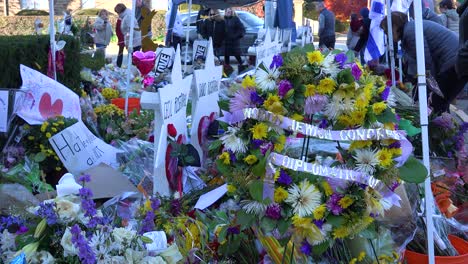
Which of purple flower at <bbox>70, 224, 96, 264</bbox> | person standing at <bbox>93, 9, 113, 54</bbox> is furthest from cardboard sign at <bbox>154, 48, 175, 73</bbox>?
person standing at <bbox>93, 9, 113, 54</bbox>

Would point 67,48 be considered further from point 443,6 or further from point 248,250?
point 443,6

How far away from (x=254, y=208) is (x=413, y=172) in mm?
740

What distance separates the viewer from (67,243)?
228 cm

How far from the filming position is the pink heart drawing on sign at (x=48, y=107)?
5141 mm

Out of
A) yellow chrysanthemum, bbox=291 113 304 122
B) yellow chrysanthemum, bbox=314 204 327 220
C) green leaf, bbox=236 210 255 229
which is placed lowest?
green leaf, bbox=236 210 255 229

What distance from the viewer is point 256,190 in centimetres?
288

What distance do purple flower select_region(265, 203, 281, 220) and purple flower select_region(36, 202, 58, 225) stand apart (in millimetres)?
918

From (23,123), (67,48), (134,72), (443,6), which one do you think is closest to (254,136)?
(23,123)

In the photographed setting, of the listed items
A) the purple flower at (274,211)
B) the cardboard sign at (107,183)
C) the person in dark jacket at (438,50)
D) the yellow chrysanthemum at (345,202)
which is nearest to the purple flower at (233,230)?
the purple flower at (274,211)

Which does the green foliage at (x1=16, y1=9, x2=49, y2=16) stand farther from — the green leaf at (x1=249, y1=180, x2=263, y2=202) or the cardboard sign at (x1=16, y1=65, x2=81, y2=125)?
the green leaf at (x1=249, y1=180, x2=263, y2=202)

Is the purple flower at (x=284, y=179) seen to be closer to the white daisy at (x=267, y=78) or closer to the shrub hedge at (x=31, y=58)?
the white daisy at (x=267, y=78)

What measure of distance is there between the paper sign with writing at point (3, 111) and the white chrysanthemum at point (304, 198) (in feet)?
9.03

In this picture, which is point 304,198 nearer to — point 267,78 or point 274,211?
point 274,211

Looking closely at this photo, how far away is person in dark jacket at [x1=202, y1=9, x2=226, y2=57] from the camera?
15023mm
